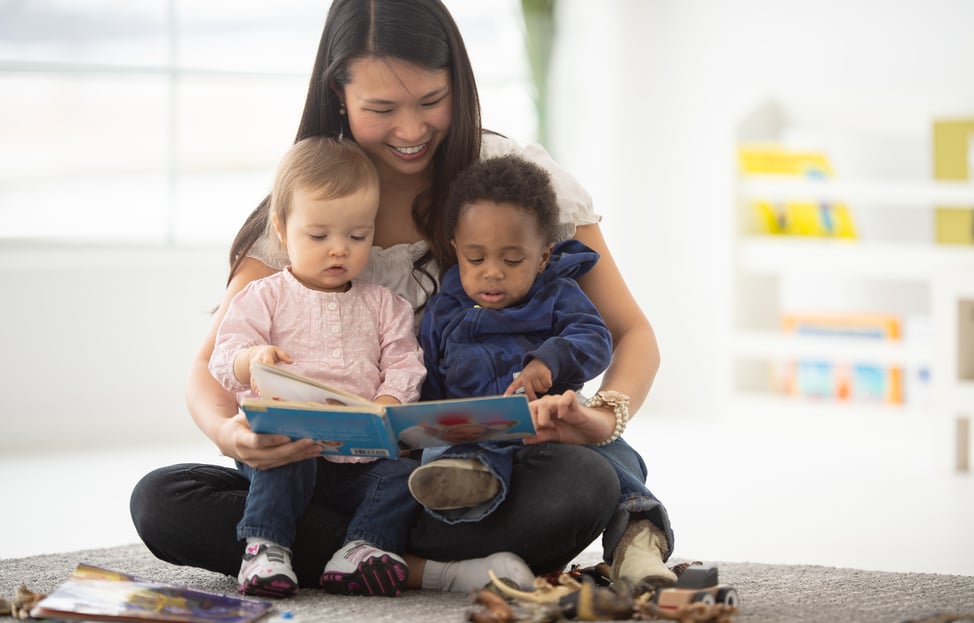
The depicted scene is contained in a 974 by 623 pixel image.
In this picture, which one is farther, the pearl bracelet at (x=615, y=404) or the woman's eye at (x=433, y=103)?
the woman's eye at (x=433, y=103)

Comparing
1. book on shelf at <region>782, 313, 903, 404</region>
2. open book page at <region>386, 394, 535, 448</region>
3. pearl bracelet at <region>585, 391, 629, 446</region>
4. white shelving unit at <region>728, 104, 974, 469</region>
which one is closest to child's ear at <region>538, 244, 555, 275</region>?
pearl bracelet at <region>585, 391, 629, 446</region>

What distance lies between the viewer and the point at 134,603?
147 centimetres

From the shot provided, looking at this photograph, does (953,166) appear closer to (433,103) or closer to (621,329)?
(621,329)

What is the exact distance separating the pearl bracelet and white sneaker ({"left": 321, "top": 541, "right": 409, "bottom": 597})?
1.08 feet

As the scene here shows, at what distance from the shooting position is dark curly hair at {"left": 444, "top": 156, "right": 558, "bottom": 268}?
5.74ft

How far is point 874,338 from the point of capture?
11.9 feet

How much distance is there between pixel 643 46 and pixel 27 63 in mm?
2034

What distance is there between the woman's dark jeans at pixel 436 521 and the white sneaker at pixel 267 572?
0.07 m

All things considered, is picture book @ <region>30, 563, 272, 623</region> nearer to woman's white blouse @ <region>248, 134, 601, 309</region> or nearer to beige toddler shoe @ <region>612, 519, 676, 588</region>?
beige toddler shoe @ <region>612, 519, 676, 588</region>

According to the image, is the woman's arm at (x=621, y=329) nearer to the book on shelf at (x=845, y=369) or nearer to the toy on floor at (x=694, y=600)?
the toy on floor at (x=694, y=600)

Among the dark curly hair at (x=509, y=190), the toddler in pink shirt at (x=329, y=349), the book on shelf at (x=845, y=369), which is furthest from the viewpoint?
the book on shelf at (x=845, y=369)

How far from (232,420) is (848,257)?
8.05 ft

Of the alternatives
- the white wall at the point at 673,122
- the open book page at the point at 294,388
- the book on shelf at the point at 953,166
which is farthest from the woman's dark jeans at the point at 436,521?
the white wall at the point at 673,122

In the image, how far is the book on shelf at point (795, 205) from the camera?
3.79 metres
